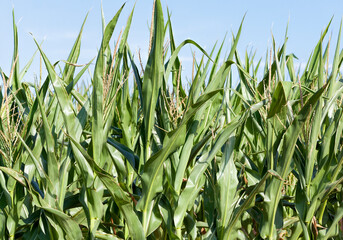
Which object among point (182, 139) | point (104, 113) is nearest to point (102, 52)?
point (104, 113)

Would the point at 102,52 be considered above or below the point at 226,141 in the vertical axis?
above

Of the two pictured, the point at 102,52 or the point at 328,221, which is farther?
the point at 328,221

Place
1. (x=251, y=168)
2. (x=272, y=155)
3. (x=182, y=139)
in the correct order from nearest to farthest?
(x=182, y=139) < (x=272, y=155) < (x=251, y=168)

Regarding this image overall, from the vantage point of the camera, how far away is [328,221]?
158 centimetres

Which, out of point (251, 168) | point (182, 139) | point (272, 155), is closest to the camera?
point (182, 139)

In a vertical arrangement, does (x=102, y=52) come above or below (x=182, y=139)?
above

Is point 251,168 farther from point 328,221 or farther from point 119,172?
point 119,172

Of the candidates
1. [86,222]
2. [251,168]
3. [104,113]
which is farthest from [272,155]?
[86,222]

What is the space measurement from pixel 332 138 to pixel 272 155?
247mm

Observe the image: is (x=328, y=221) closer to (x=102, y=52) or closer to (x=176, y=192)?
(x=176, y=192)

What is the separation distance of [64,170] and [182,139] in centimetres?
39

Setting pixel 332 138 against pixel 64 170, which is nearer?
pixel 64 170

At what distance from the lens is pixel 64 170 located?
4.28ft

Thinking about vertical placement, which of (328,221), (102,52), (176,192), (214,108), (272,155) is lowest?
(328,221)
